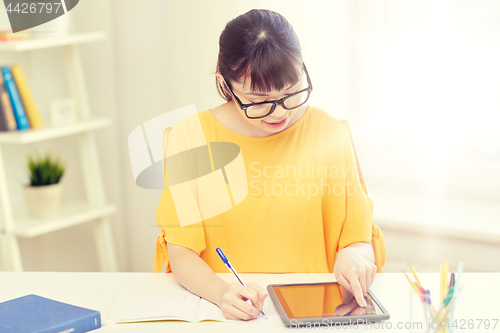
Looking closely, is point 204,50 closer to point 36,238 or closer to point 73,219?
point 73,219

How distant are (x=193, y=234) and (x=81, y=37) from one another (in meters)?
1.30

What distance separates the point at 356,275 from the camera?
1.04 metres

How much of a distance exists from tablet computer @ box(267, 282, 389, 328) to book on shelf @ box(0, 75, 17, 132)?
1459 mm

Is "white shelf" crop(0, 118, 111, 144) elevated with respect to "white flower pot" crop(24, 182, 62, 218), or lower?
elevated

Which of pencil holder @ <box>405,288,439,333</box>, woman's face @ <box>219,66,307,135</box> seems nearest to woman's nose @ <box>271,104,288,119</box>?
woman's face @ <box>219,66,307,135</box>

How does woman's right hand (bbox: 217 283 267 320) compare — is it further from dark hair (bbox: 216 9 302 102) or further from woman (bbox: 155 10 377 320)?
dark hair (bbox: 216 9 302 102)

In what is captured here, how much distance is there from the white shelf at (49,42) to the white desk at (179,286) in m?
1.12

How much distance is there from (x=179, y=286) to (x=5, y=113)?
4.28 ft

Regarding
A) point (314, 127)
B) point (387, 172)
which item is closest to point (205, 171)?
point (314, 127)

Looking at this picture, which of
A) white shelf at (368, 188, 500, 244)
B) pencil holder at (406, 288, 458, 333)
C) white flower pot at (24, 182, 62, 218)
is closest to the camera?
pencil holder at (406, 288, 458, 333)

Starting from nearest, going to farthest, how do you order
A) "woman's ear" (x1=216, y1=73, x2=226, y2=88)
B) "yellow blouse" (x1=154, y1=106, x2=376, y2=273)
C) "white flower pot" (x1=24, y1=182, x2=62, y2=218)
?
1. "woman's ear" (x1=216, y1=73, x2=226, y2=88)
2. "yellow blouse" (x1=154, y1=106, x2=376, y2=273)
3. "white flower pot" (x1=24, y1=182, x2=62, y2=218)

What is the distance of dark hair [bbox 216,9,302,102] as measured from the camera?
1.17 m

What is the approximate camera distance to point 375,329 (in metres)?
0.93

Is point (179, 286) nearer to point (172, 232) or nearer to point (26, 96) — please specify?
point (172, 232)
